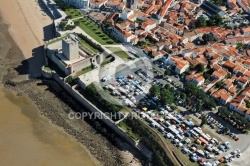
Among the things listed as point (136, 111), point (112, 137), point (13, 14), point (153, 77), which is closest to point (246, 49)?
point (153, 77)

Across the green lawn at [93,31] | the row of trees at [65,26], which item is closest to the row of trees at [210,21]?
the green lawn at [93,31]

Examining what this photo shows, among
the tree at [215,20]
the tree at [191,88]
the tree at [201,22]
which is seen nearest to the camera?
the tree at [191,88]

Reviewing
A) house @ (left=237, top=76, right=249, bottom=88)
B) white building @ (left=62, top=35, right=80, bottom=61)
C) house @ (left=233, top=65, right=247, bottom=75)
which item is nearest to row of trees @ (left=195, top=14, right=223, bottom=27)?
house @ (left=233, top=65, right=247, bottom=75)

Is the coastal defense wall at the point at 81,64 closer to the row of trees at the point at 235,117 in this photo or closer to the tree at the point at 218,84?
the tree at the point at 218,84

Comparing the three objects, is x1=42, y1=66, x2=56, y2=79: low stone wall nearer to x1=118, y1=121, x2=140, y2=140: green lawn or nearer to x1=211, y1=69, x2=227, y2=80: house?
x1=118, y1=121, x2=140, y2=140: green lawn

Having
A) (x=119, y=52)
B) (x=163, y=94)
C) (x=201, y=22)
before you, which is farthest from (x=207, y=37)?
(x=163, y=94)

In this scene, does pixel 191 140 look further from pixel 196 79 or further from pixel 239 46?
pixel 239 46
